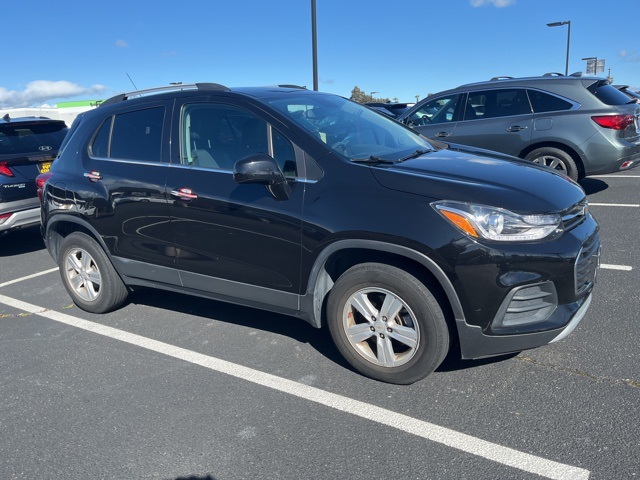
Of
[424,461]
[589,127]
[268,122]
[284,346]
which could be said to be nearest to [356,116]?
[268,122]

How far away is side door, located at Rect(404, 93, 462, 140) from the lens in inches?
334

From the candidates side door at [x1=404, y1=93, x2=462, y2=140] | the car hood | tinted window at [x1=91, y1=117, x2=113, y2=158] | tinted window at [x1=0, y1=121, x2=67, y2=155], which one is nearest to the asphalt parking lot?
the car hood

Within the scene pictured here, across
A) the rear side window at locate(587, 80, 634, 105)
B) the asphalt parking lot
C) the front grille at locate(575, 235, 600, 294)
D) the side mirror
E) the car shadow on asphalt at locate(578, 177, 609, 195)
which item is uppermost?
the rear side window at locate(587, 80, 634, 105)

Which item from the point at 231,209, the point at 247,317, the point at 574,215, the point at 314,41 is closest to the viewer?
the point at 574,215

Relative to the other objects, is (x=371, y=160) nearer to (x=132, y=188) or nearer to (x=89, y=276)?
(x=132, y=188)

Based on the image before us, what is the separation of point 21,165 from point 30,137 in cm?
61

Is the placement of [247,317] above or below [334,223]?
below

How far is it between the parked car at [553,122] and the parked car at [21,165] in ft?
18.3

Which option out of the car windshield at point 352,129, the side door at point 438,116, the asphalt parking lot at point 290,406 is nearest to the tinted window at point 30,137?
the asphalt parking lot at point 290,406

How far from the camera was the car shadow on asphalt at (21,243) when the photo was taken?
24.8 ft

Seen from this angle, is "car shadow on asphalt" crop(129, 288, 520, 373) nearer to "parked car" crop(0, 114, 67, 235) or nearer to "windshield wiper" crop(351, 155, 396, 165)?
"windshield wiper" crop(351, 155, 396, 165)

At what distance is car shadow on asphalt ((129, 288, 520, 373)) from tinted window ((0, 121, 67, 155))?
10.5ft

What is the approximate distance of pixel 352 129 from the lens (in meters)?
4.04

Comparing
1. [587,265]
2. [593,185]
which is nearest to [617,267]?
[587,265]
